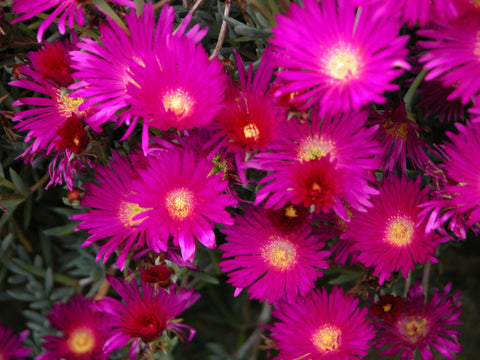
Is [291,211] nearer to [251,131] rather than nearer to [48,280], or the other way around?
[251,131]

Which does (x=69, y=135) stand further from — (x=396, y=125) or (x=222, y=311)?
(x=222, y=311)

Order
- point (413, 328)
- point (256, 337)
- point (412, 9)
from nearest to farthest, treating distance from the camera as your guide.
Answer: point (412, 9) → point (413, 328) → point (256, 337)

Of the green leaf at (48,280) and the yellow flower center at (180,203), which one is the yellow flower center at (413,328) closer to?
the yellow flower center at (180,203)

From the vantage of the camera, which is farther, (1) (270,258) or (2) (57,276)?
(2) (57,276)

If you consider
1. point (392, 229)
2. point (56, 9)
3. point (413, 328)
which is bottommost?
point (413, 328)

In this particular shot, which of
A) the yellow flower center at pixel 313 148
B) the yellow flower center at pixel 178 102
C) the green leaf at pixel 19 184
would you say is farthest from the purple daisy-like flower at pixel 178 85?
the green leaf at pixel 19 184

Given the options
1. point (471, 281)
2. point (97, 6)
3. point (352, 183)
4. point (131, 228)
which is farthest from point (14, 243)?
point (471, 281)

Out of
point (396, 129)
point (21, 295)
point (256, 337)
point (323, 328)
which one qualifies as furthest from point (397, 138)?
point (21, 295)
